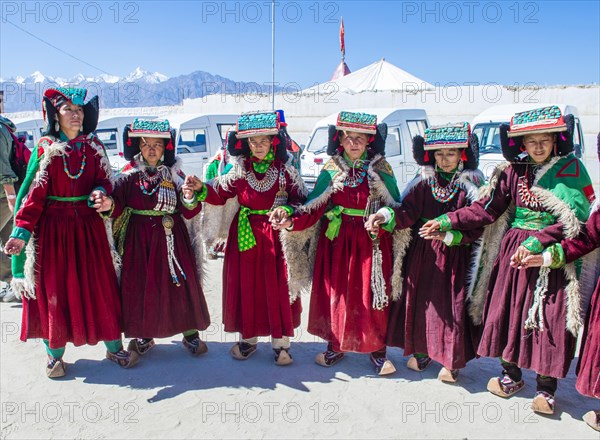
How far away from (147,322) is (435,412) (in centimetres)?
197

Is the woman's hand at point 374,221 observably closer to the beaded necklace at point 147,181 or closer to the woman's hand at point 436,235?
the woman's hand at point 436,235

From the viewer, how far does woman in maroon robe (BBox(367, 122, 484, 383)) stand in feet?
10.5

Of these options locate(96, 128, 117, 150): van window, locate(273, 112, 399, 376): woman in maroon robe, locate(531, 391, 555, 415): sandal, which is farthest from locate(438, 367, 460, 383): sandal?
locate(96, 128, 117, 150): van window

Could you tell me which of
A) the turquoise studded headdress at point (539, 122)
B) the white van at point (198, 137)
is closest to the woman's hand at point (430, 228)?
the turquoise studded headdress at point (539, 122)

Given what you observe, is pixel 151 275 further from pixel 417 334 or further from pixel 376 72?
pixel 376 72

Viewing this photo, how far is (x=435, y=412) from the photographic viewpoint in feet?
9.84

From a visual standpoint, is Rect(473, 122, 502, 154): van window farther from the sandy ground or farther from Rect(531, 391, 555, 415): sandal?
Rect(531, 391, 555, 415): sandal

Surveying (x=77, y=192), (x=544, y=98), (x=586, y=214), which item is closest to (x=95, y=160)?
(x=77, y=192)

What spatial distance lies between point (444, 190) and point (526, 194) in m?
0.50

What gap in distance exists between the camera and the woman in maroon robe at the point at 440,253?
319 cm

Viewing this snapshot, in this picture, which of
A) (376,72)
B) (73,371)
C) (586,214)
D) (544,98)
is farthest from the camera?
(376,72)

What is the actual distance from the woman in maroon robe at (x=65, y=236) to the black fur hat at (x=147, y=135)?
0.22 meters

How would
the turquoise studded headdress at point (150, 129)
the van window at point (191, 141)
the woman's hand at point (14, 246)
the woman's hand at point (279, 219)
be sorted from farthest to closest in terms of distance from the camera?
the van window at point (191, 141)
the turquoise studded headdress at point (150, 129)
the woman's hand at point (279, 219)
the woman's hand at point (14, 246)

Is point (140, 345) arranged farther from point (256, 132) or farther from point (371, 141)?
point (371, 141)
